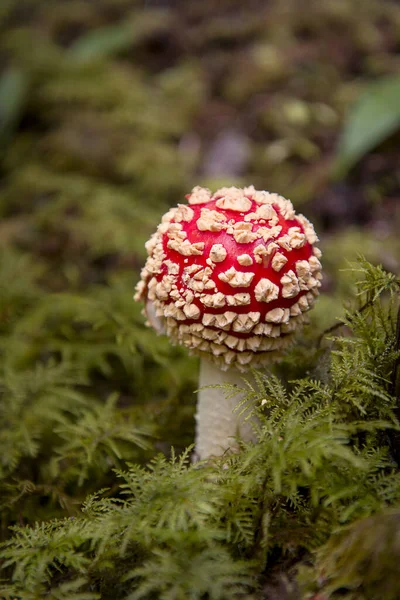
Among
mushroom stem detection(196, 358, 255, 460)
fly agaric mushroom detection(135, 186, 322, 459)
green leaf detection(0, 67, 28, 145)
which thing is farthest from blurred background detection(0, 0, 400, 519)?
fly agaric mushroom detection(135, 186, 322, 459)

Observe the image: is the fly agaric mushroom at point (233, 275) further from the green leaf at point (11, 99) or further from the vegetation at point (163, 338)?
the green leaf at point (11, 99)

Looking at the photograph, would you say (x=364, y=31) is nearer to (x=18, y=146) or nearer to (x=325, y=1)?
(x=325, y=1)

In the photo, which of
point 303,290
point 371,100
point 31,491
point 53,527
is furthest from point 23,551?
point 371,100

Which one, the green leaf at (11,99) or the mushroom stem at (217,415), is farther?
the green leaf at (11,99)

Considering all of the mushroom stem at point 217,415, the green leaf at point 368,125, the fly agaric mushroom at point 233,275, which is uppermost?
the green leaf at point 368,125

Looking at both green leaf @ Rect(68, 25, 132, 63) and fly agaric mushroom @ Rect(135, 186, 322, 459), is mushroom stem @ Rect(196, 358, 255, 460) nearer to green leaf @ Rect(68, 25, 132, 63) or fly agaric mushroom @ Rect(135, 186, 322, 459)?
fly agaric mushroom @ Rect(135, 186, 322, 459)

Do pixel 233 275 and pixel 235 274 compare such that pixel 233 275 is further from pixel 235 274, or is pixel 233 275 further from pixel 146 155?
pixel 146 155

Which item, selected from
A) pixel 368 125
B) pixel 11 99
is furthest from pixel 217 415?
pixel 11 99

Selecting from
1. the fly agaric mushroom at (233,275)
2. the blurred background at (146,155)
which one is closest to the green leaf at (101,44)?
the blurred background at (146,155)
